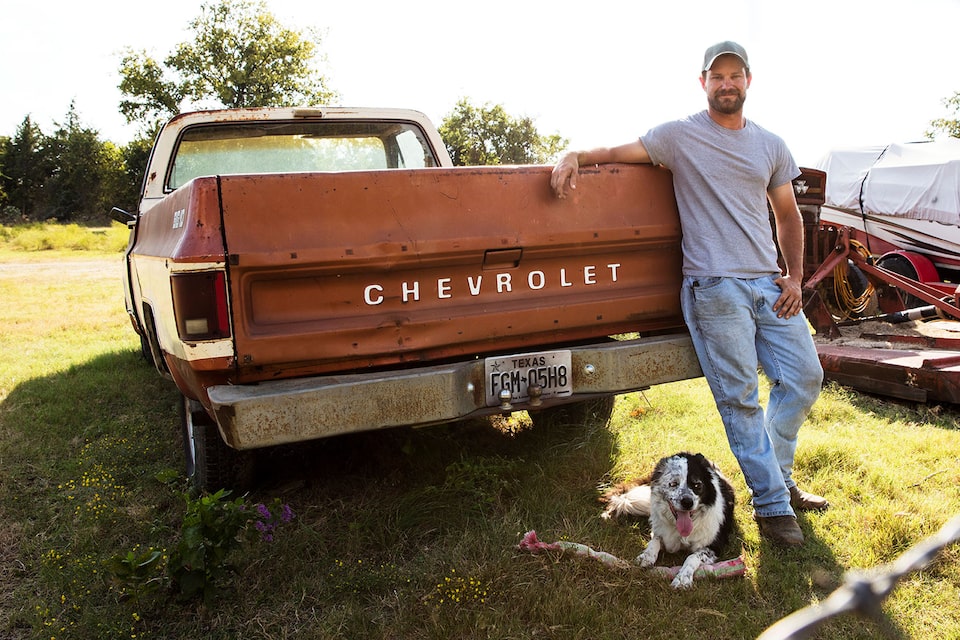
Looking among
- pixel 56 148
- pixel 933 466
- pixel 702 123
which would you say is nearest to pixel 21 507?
pixel 702 123

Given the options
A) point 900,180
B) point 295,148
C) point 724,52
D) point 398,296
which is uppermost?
point 724,52

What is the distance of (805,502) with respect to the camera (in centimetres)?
346

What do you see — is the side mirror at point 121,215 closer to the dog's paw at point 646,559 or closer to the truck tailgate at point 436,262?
the truck tailgate at point 436,262

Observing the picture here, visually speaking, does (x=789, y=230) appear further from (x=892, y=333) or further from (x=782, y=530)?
(x=892, y=333)

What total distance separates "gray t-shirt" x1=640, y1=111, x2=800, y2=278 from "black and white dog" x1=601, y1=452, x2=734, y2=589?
2.77ft

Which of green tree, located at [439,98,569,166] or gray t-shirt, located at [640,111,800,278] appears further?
green tree, located at [439,98,569,166]

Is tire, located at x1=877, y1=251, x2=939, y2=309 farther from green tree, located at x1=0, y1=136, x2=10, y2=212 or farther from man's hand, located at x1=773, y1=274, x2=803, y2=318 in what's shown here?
green tree, located at x1=0, y1=136, x2=10, y2=212

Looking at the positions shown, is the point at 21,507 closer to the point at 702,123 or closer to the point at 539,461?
the point at 539,461

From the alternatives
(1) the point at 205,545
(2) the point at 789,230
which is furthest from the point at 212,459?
(2) the point at 789,230

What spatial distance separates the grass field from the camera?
2.63 metres

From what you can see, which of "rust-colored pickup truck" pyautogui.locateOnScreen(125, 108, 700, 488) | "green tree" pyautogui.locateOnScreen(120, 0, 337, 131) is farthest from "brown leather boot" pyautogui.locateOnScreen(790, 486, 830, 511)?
"green tree" pyautogui.locateOnScreen(120, 0, 337, 131)

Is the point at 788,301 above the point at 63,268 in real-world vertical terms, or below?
above

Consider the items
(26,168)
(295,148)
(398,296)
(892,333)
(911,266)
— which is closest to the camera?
(398,296)

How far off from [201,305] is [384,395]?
0.72m
